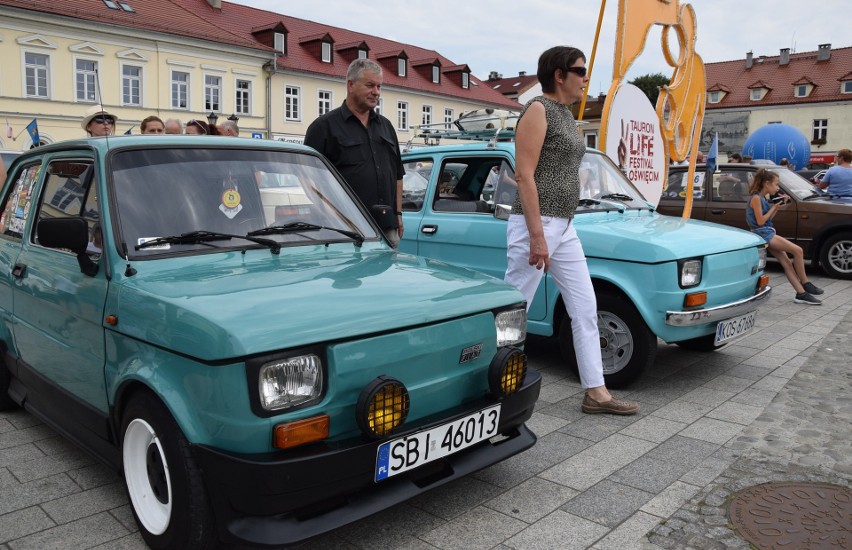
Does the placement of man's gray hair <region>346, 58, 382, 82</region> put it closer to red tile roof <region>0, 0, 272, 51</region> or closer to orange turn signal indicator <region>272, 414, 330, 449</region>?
orange turn signal indicator <region>272, 414, 330, 449</region>

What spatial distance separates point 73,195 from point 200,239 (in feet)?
2.93

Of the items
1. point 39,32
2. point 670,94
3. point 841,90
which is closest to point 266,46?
point 39,32

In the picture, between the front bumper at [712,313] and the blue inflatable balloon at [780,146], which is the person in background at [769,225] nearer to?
the front bumper at [712,313]

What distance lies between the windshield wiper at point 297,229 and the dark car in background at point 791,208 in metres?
8.25

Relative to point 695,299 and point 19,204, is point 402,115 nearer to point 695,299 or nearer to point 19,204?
point 695,299

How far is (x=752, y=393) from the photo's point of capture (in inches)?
206

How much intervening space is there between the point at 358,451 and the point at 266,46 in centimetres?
4234

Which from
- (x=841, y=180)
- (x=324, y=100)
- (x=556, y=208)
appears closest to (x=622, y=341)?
(x=556, y=208)

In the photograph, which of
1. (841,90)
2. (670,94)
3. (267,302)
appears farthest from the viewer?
(841,90)

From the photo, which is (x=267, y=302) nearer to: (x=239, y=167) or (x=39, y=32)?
(x=239, y=167)

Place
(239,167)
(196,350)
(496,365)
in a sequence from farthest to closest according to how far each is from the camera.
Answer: (239,167) < (496,365) < (196,350)

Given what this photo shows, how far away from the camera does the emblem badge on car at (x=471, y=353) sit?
3002mm

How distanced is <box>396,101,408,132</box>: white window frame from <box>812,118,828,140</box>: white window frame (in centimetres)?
3648

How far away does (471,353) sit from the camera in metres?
3.04
